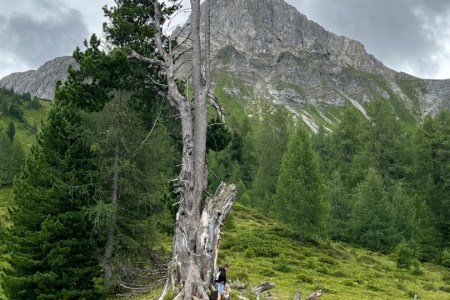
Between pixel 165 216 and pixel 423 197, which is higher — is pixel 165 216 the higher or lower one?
the lower one

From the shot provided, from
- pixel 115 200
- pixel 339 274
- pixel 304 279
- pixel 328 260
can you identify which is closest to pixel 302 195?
pixel 328 260

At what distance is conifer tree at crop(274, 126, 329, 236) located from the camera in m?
39.2

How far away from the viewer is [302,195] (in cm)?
3975

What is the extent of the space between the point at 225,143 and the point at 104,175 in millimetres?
6198

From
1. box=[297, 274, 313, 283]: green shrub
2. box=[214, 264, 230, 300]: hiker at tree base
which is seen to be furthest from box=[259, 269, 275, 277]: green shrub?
box=[214, 264, 230, 300]: hiker at tree base

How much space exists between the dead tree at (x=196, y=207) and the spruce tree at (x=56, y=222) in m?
5.76

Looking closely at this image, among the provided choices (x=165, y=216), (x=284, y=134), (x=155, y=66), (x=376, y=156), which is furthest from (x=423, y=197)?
(x=155, y=66)

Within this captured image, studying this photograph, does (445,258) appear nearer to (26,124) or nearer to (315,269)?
(315,269)

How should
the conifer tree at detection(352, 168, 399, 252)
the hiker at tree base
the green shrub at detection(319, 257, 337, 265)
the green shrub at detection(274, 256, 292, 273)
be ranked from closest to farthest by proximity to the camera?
the hiker at tree base → the green shrub at detection(274, 256, 292, 273) → the green shrub at detection(319, 257, 337, 265) → the conifer tree at detection(352, 168, 399, 252)

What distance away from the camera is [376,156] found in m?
61.9

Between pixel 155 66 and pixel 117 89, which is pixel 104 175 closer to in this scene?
pixel 117 89

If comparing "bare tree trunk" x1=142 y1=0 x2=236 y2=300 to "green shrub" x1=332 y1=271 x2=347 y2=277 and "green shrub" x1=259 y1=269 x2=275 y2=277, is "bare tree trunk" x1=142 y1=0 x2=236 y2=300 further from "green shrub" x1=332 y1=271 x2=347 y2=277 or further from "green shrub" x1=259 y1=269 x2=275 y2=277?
"green shrub" x1=332 y1=271 x2=347 y2=277

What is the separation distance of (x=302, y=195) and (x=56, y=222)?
88.5 ft

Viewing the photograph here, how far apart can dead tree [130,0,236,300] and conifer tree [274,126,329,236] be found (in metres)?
24.9
